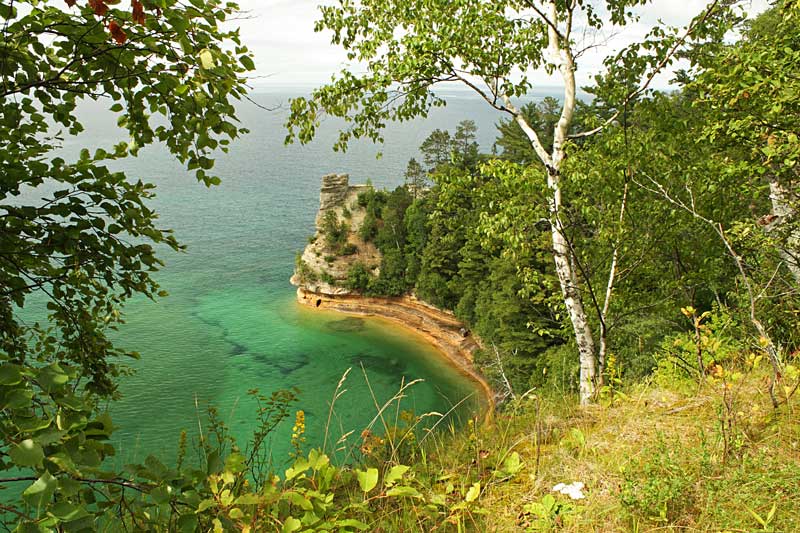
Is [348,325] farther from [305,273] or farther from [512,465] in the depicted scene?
[512,465]

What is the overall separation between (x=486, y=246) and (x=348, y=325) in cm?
3392

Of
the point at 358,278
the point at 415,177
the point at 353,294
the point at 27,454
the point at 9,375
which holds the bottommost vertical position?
the point at 353,294

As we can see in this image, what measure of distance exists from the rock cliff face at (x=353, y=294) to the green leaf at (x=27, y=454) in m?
33.0

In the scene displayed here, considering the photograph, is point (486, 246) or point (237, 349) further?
point (237, 349)

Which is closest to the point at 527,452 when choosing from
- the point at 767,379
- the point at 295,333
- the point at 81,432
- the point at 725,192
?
the point at 767,379

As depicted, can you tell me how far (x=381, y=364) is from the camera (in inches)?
1356

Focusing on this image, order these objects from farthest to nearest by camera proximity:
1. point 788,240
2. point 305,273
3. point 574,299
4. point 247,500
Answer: point 305,273
point 574,299
point 788,240
point 247,500

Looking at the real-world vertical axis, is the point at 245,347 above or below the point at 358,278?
below

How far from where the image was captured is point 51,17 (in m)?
3.06

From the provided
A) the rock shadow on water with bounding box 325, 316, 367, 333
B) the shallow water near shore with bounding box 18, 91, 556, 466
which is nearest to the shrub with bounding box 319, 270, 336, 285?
the shallow water near shore with bounding box 18, 91, 556, 466

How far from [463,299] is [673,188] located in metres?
28.2

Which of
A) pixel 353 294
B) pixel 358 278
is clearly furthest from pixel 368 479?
pixel 353 294

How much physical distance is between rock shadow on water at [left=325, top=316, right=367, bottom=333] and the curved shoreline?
3.69ft

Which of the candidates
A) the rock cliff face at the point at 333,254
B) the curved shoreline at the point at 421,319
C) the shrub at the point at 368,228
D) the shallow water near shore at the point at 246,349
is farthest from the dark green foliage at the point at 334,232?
the shallow water near shore at the point at 246,349
